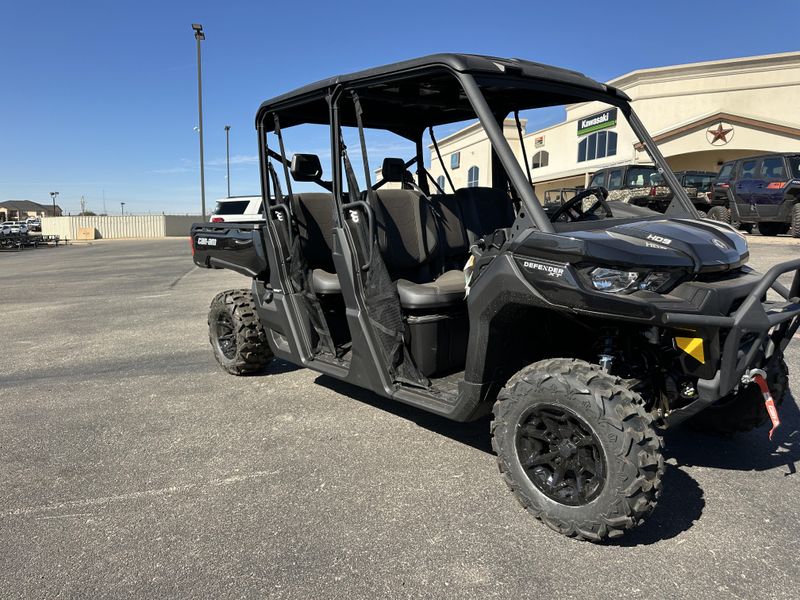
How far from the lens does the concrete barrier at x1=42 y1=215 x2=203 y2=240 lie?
48.5 meters

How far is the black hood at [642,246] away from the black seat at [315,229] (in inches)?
83.0

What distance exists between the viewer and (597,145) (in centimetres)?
3127

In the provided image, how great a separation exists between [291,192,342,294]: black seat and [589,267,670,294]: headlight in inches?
90.2

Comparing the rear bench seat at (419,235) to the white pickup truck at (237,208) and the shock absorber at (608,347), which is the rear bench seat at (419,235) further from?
the white pickup truck at (237,208)

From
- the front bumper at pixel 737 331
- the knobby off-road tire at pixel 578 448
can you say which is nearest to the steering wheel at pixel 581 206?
the front bumper at pixel 737 331

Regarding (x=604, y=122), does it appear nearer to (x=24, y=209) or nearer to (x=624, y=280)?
(x=624, y=280)

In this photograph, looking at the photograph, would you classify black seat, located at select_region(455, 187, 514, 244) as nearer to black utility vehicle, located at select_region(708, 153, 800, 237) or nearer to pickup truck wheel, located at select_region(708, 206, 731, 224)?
black utility vehicle, located at select_region(708, 153, 800, 237)

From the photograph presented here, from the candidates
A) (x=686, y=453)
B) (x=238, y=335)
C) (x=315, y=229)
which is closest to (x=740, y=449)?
(x=686, y=453)

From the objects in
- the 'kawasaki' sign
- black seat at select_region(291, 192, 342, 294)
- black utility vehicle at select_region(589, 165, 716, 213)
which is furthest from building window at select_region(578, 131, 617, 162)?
black seat at select_region(291, 192, 342, 294)

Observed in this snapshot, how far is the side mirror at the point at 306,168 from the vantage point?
4059 mm

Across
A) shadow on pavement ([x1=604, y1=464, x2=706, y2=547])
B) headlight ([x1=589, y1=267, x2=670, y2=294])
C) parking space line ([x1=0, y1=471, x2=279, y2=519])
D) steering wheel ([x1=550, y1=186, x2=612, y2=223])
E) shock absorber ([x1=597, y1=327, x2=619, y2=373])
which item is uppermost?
steering wheel ([x1=550, y1=186, x2=612, y2=223])

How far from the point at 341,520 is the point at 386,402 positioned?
1710 millimetres

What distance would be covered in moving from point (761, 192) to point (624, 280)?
13889 millimetres

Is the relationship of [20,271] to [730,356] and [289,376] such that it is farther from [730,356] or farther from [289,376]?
[730,356]
